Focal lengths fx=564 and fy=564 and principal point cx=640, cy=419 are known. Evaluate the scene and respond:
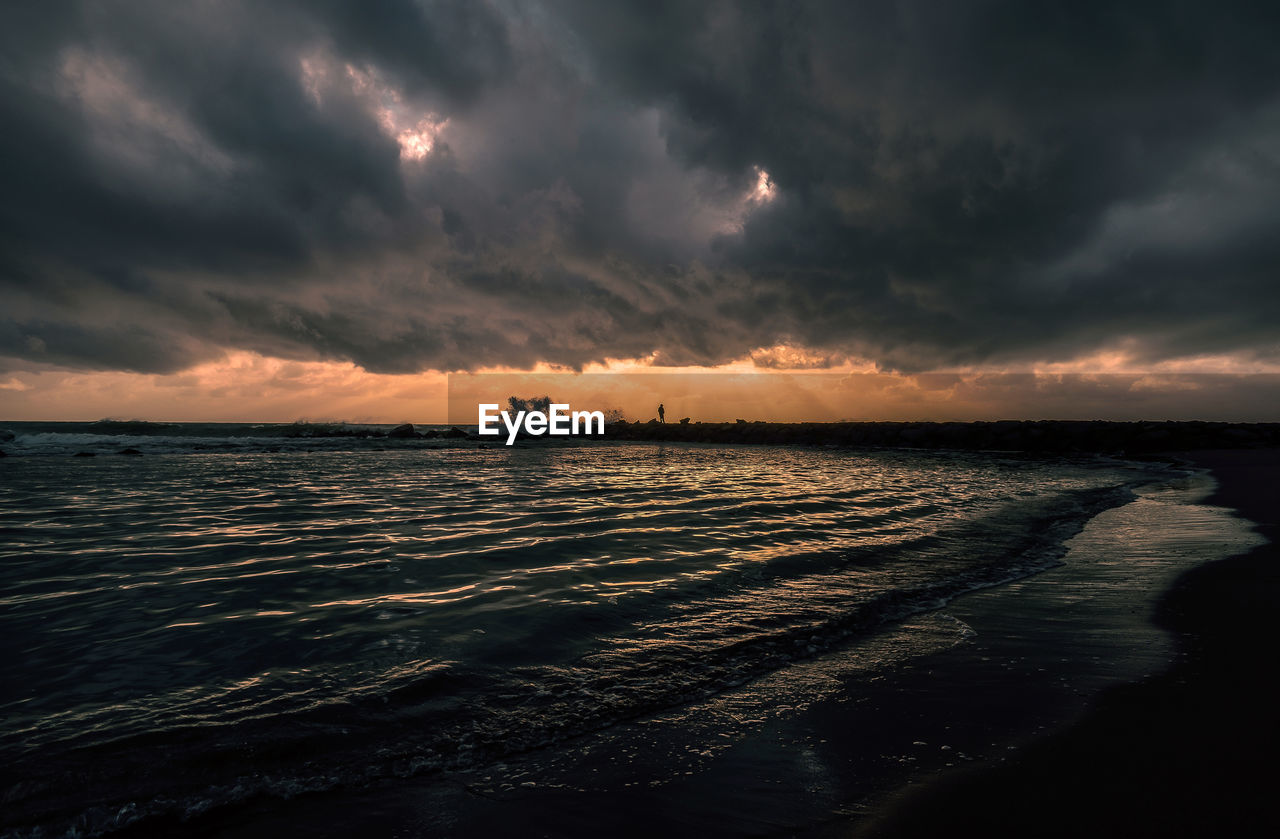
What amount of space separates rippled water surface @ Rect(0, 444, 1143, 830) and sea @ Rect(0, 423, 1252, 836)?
0.03 metres

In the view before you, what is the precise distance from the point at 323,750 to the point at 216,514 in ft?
34.8

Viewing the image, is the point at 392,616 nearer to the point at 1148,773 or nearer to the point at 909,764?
the point at 909,764

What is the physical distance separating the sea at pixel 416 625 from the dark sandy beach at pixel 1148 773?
52.7 inches

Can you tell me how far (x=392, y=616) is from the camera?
5.80m

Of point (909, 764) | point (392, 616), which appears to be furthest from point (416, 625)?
point (909, 764)

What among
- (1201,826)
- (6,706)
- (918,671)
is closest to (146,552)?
(6,706)

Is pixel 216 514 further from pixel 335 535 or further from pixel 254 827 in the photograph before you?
pixel 254 827

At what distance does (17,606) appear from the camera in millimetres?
5969

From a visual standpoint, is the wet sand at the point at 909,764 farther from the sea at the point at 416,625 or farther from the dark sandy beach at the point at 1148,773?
the sea at the point at 416,625

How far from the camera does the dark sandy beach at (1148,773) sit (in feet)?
8.55

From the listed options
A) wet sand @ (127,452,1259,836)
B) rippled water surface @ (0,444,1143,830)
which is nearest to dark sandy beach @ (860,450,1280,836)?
wet sand @ (127,452,1259,836)

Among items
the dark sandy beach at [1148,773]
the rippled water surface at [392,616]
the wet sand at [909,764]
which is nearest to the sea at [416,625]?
the rippled water surface at [392,616]

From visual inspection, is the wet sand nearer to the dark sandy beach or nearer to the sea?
the dark sandy beach

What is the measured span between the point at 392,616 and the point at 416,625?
1.39 ft
